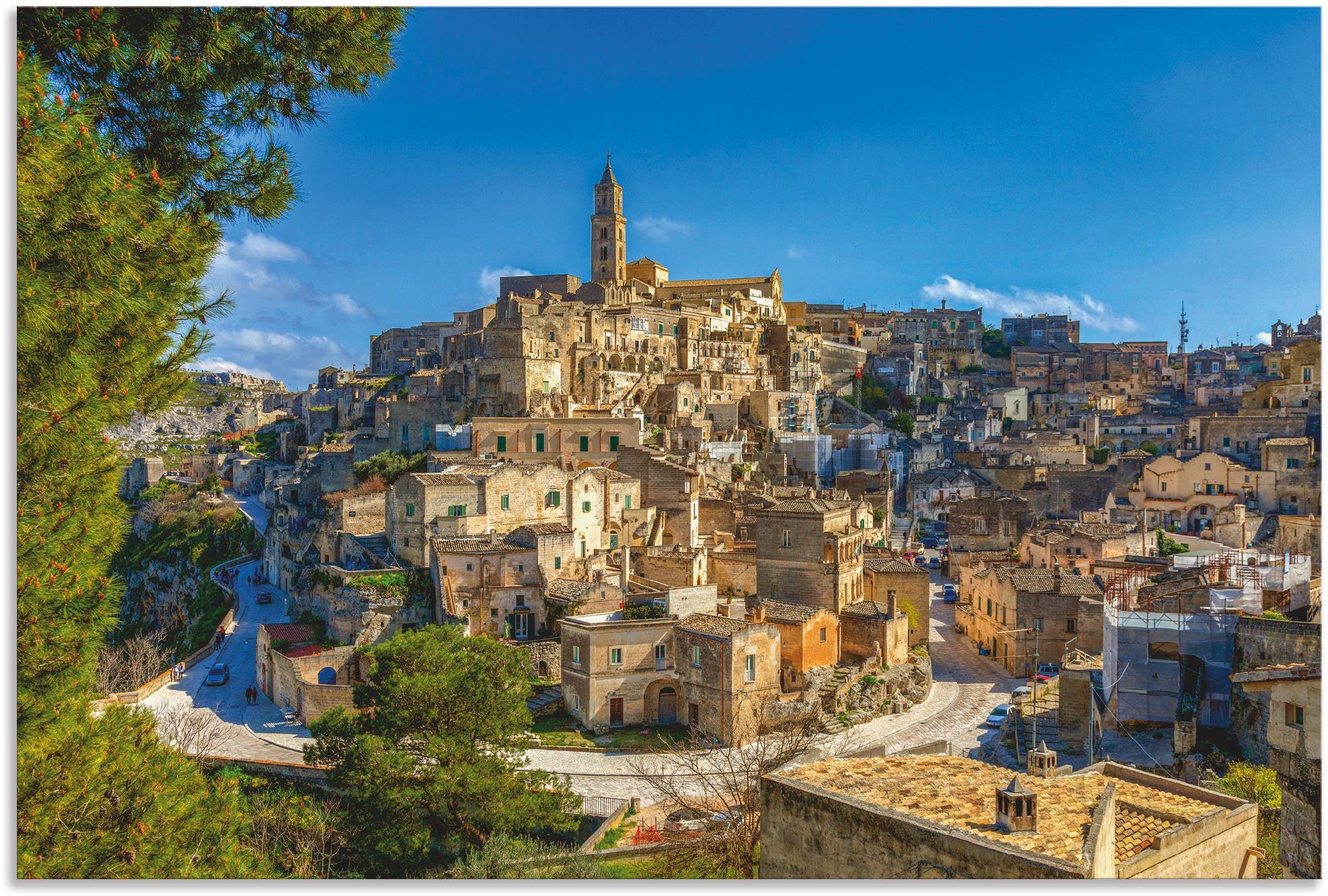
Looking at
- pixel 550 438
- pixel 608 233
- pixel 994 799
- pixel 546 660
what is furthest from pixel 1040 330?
pixel 994 799

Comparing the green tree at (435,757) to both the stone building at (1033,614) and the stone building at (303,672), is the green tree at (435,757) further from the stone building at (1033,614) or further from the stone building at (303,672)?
the stone building at (1033,614)

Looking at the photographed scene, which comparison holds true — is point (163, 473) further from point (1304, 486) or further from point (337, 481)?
point (1304, 486)

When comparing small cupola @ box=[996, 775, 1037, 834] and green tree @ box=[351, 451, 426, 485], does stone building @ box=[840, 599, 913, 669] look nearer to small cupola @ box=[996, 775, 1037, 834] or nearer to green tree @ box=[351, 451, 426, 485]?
small cupola @ box=[996, 775, 1037, 834]

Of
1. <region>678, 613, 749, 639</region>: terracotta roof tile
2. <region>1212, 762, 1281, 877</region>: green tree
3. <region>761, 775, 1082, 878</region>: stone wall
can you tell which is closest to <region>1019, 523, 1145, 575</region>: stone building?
<region>678, 613, 749, 639</region>: terracotta roof tile

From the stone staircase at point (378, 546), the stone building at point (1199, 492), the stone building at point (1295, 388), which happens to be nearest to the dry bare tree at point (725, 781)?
the stone staircase at point (378, 546)

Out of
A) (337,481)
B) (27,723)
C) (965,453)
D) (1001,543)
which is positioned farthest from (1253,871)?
(965,453)

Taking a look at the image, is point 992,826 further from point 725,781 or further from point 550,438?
point 550,438
